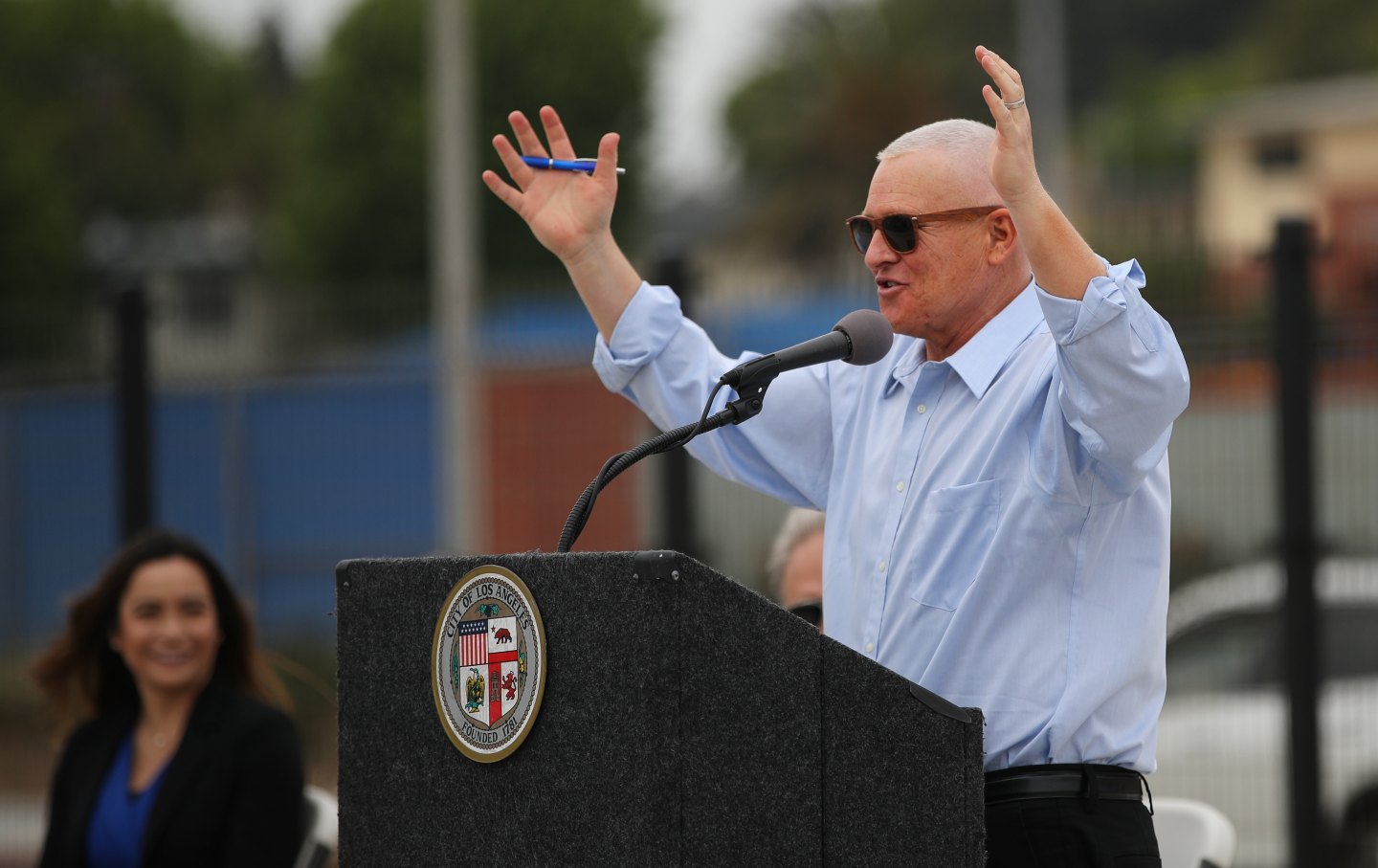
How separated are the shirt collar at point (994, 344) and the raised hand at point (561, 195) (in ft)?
2.05

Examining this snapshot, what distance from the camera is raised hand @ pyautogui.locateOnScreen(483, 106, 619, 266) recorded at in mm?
2996

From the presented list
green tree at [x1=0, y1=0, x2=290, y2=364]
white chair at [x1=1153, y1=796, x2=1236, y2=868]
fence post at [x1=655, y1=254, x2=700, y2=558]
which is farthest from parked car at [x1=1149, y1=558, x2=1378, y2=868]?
green tree at [x1=0, y1=0, x2=290, y2=364]

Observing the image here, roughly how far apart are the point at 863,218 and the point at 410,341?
6.30 metres

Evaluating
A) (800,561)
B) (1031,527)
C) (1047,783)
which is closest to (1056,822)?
(1047,783)

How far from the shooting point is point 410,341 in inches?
349

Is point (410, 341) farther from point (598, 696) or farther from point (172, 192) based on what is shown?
point (172, 192)

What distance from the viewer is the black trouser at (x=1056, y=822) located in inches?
99.0

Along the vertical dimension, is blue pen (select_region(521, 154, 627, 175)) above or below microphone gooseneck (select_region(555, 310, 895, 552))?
above

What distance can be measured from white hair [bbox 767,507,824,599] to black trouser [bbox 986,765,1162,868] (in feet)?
5.20

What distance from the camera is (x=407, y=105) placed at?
29859 mm

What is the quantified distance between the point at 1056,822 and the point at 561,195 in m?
1.26

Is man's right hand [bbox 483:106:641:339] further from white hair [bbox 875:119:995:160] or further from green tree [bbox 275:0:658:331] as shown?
green tree [bbox 275:0:658:331]

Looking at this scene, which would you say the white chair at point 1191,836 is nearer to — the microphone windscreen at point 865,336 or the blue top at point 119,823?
the microphone windscreen at point 865,336

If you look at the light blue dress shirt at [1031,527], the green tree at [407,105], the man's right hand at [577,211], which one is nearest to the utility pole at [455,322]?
the man's right hand at [577,211]
